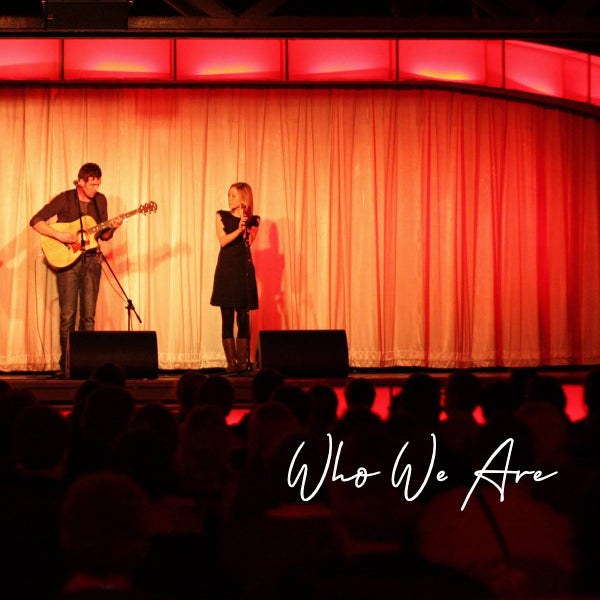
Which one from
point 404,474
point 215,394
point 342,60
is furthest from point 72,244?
point 404,474

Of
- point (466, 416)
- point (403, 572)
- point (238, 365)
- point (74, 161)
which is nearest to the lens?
point (403, 572)

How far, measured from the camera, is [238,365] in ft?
25.5

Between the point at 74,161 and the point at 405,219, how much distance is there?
3669 millimetres

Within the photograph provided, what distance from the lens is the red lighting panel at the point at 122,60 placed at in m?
9.13

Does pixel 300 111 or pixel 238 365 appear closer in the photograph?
pixel 238 365

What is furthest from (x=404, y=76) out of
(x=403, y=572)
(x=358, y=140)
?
(x=403, y=572)

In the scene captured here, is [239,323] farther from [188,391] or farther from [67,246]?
[188,391]

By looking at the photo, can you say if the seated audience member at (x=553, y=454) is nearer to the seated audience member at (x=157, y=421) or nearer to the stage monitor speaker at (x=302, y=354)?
the seated audience member at (x=157, y=421)

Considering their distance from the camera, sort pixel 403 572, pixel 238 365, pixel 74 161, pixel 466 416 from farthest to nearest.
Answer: pixel 74 161 → pixel 238 365 → pixel 466 416 → pixel 403 572

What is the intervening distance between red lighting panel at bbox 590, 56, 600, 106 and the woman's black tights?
4.83 m

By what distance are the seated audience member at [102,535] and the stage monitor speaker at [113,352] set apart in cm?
533

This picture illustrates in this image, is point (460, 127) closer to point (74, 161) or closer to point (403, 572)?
point (74, 161)

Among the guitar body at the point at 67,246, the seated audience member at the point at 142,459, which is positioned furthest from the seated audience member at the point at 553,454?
the guitar body at the point at 67,246

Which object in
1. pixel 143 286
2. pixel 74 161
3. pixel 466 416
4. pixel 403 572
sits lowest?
pixel 403 572
